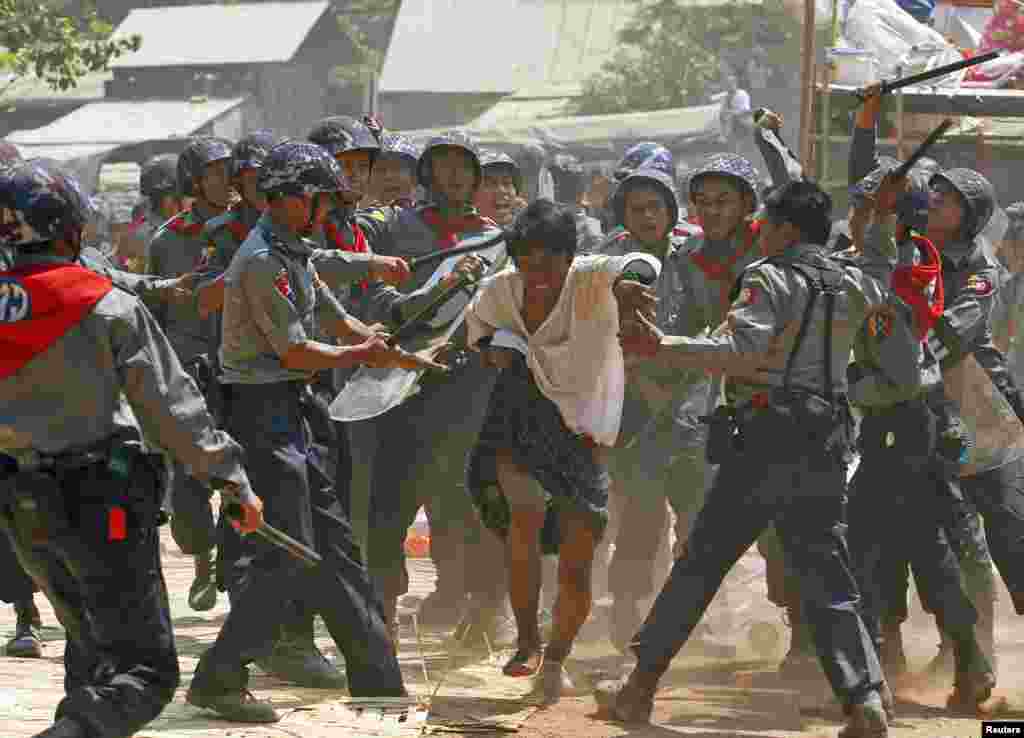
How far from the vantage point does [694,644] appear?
905cm

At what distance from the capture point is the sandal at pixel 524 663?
295 inches

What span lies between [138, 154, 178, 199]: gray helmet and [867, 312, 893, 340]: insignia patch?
466 centimetres

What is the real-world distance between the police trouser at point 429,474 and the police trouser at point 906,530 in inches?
72.2

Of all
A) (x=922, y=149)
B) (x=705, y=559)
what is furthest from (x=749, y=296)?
(x=705, y=559)

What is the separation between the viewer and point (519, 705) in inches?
289

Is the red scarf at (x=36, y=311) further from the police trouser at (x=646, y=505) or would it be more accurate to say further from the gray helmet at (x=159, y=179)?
the gray helmet at (x=159, y=179)

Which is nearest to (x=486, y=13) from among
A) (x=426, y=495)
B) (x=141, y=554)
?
(x=426, y=495)

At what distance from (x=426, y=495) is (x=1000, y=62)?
764 centimetres

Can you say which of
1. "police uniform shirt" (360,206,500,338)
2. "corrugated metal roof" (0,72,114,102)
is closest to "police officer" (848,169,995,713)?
"police uniform shirt" (360,206,500,338)

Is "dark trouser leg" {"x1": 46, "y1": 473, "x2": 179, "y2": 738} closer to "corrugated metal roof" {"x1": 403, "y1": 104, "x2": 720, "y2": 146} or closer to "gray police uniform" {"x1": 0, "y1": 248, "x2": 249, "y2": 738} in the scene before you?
"gray police uniform" {"x1": 0, "y1": 248, "x2": 249, "y2": 738}

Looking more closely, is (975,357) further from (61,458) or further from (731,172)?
(61,458)

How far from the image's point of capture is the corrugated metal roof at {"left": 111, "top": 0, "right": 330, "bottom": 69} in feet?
136

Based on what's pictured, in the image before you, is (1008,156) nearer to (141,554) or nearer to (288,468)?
(288,468)

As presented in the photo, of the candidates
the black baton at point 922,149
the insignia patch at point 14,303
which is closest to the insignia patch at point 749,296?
the black baton at point 922,149
